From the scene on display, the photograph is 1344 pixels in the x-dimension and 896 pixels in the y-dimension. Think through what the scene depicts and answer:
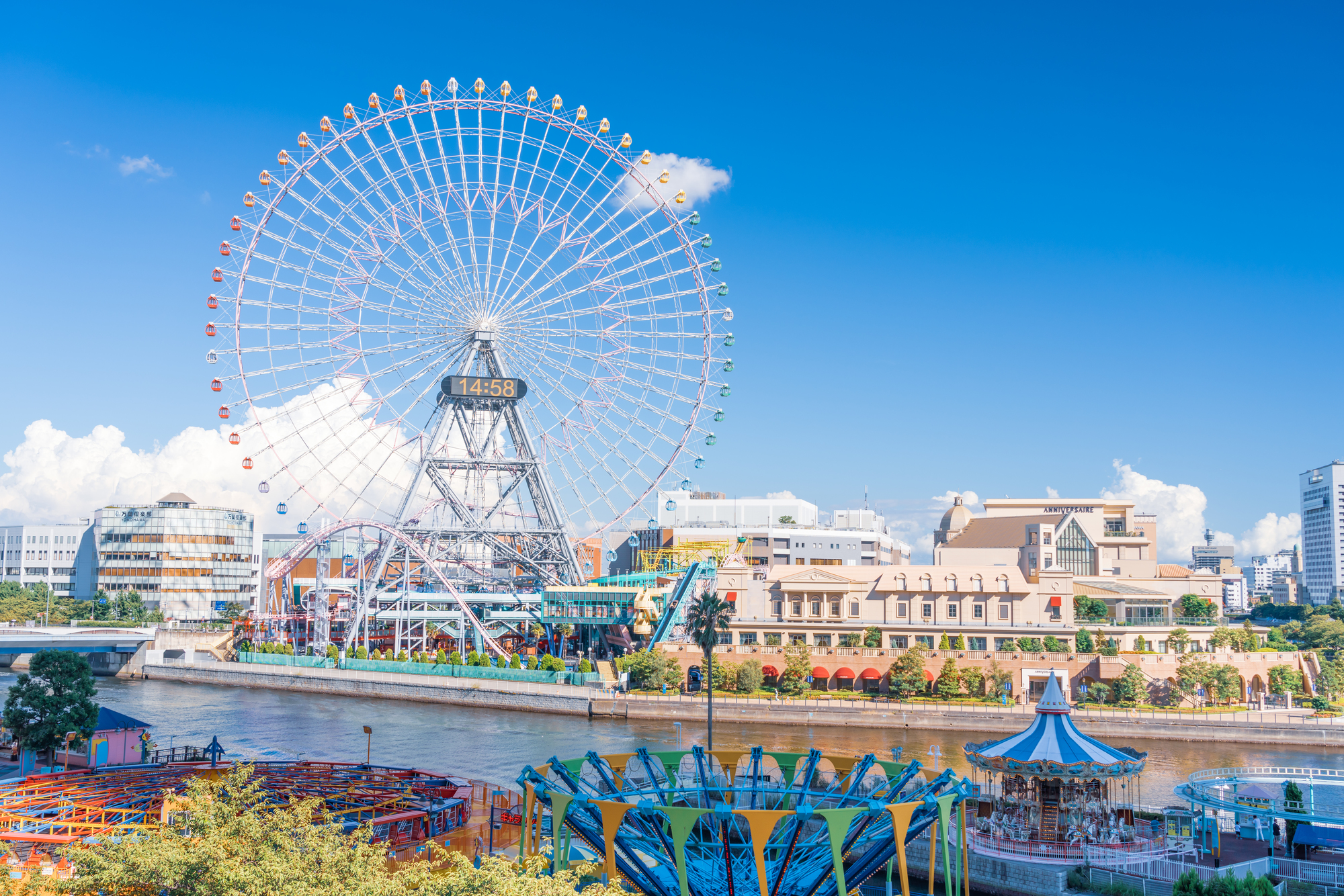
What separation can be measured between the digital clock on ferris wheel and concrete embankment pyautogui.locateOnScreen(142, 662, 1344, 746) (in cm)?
2488

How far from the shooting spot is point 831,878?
97.2 ft

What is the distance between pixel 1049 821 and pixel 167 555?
13520 cm

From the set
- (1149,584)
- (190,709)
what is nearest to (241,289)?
(190,709)

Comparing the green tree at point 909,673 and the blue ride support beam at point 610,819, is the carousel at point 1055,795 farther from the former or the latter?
the green tree at point 909,673

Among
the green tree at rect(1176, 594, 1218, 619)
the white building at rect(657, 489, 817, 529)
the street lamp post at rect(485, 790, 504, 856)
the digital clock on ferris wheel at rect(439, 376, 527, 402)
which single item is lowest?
the street lamp post at rect(485, 790, 504, 856)

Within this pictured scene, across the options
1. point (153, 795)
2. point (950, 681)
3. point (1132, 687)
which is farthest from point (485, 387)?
point (153, 795)

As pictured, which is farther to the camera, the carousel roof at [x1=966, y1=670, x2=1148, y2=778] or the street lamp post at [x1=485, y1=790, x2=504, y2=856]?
the carousel roof at [x1=966, y1=670, x2=1148, y2=778]

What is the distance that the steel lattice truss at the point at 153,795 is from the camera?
37.5 m

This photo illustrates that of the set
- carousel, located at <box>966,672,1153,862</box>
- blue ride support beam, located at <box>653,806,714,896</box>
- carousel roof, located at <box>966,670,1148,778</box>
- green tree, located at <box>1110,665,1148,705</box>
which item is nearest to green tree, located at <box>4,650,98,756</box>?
blue ride support beam, located at <box>653,806,714,896</box>

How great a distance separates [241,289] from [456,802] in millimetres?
53789

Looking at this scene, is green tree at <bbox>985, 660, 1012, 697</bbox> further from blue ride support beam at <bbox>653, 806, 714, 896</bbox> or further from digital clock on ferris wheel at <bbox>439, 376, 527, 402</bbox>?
blue ride support beam at <bbox>653, 806, 714, 896</bbox>

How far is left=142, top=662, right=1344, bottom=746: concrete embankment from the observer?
69.7 m

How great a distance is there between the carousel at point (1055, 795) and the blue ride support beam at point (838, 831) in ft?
48.4

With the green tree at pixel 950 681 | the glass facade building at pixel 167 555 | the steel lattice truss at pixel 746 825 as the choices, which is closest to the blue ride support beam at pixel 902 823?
the steel lattice truss at pixel 746 825
